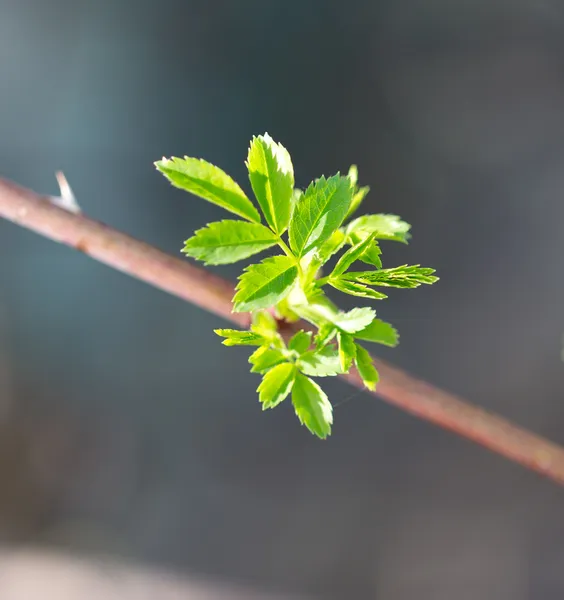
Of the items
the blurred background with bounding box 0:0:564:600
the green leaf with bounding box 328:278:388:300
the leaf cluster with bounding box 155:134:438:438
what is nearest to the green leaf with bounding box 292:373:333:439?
the leaf cluster with bounding box 155:134:438:438

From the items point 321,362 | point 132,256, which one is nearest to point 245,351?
point 132,256

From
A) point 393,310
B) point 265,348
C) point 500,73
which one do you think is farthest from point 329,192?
point 500,73

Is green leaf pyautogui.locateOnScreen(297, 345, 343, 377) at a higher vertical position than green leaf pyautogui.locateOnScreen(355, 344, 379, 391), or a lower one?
lower

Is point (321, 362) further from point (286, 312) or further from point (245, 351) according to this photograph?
point (245, 351)

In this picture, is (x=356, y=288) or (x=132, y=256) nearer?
(x=356, y=288)

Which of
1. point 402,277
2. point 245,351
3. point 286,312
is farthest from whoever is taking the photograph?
point 245,351

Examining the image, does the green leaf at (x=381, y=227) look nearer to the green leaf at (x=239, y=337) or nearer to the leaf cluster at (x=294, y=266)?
the leaf cluster at (x=294, y=266)

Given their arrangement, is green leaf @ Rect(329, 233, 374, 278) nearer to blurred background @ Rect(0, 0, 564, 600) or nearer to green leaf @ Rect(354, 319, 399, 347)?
green leaf @ Rect(354, 319, 399, 347)
